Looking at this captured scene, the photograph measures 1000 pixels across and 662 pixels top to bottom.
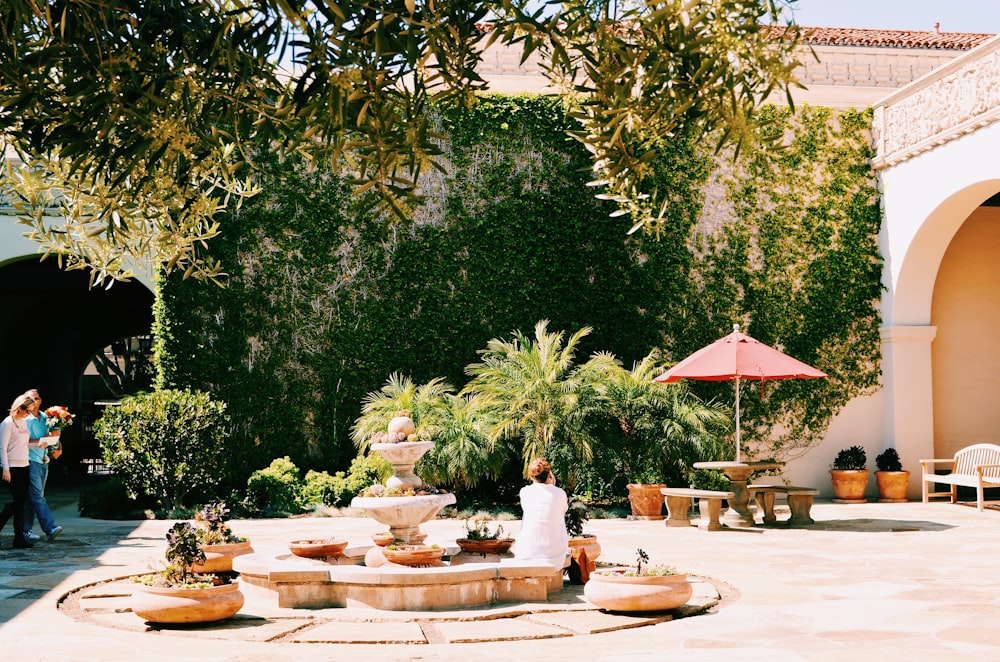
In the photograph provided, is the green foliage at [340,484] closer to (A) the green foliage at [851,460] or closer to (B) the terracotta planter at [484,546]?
(B) the terracotta planter at [484,546]

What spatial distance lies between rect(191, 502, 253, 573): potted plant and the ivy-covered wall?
6.37 m

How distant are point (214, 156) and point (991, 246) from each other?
17.5m

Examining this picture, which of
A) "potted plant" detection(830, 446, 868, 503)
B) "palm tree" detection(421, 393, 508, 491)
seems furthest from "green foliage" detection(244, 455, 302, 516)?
"potted plant" detection(830, 446, 868, 503)

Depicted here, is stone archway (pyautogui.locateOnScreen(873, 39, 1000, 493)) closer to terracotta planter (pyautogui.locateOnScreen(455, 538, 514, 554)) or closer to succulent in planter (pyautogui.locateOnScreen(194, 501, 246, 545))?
terracotta planter (pyautogui.locateOnScreen(455, 538, 514, 554))

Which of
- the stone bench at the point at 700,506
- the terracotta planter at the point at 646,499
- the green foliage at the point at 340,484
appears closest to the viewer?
the stone bench at the point at 700,506

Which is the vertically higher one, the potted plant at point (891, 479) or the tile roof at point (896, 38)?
the tile roof at point (896, 38)

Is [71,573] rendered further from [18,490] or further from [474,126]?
[474,126]

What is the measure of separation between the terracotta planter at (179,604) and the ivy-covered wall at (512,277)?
9.01 metres

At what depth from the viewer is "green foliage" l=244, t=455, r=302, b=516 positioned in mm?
14672

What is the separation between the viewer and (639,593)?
24.1 ft

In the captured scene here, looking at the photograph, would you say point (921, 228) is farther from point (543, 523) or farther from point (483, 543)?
point (543, 523)

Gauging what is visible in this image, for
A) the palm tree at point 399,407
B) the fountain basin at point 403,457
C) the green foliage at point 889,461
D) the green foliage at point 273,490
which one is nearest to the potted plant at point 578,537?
the fountain basin at point 403,457

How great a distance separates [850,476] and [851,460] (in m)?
0.30

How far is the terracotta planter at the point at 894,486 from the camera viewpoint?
1638 cm
